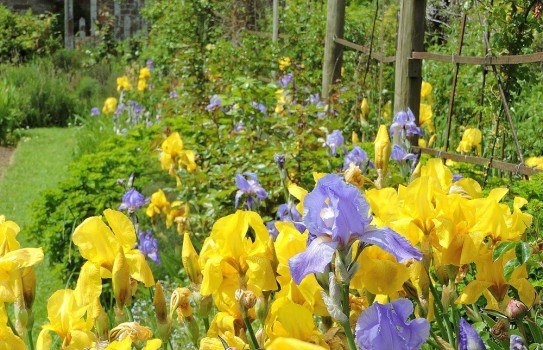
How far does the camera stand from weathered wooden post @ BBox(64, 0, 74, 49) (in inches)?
663

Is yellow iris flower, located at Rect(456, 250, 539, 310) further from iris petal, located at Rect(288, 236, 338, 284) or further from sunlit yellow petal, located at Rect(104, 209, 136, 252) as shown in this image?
sunlit yellow petal, located at Rect(104, 209, 136, 252)

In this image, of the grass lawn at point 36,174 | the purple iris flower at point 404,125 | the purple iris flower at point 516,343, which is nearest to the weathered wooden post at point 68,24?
the grass lawn at point 36,174

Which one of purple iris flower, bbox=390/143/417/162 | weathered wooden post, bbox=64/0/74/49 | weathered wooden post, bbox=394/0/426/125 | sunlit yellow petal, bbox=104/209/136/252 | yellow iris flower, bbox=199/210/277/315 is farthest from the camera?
weathered wooden post, bbox=64/0/74/49

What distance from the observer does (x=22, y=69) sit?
11.9 metres

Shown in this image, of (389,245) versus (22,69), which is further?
(22,69)

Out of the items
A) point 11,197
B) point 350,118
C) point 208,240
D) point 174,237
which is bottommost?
point 11,197

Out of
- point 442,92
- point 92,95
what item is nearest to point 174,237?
point 442,92

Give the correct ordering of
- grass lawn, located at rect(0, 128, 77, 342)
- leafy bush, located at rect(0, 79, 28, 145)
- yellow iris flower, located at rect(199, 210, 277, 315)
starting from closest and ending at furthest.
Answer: yellow iris flower, located at rect(199, 210, 277, 315) < grass lawn, located at rect(0, 128, 77, 342) < leafy bush, located at rect(0, 79, 28, 145)

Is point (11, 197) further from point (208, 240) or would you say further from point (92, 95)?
point (208, 240)

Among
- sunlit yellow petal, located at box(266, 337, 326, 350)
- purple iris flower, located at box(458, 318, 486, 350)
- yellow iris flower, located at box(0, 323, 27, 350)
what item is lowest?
yellow iris flower, located at box(0, 323, 27, 350)

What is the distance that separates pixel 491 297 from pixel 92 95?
1125 centimetres

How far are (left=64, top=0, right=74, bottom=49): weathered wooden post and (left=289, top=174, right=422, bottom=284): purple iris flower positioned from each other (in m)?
16.7

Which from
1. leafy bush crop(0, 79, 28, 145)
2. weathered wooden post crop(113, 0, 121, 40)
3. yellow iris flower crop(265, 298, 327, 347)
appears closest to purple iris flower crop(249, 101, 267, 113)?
yellow iris flower crop(265, 298, 327, 347)

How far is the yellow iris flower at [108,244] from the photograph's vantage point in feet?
4.07
